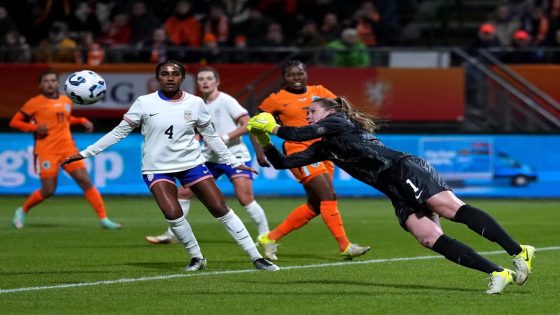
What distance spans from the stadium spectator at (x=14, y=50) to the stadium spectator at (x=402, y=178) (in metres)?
15.5

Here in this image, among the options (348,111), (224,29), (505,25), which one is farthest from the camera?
(505,25)

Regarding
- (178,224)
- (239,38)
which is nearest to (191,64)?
(239,38)

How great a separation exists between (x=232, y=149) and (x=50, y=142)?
3.60m

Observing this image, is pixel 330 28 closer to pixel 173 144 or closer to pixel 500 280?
pixel 173 144

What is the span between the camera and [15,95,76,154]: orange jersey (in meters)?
17.2

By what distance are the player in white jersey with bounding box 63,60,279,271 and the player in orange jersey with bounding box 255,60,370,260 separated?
1737 mm

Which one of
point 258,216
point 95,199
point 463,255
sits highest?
point 463,255

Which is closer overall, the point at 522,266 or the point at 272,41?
the point at 522,266

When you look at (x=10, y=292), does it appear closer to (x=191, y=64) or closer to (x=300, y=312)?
(x=300, y=312)

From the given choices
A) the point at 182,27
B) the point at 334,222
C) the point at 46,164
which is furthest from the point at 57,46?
the point at 334,222

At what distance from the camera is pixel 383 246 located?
567 inches

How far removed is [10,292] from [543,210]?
12458mm

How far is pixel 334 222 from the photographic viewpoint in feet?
42.9

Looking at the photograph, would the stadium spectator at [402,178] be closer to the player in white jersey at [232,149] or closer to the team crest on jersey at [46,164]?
the player in white jersey at [232,149]
